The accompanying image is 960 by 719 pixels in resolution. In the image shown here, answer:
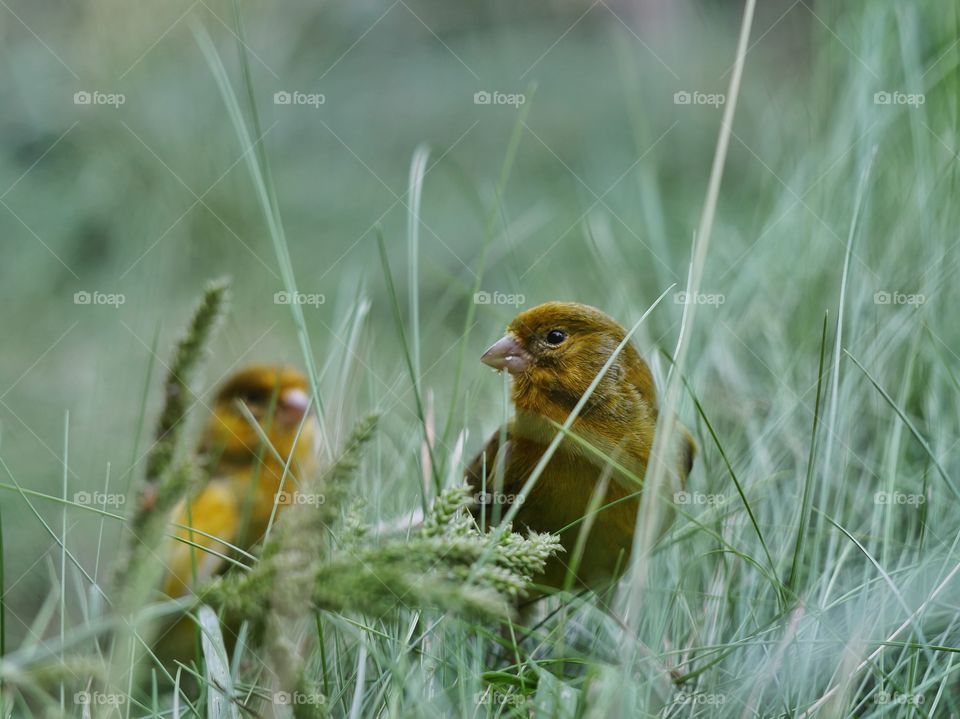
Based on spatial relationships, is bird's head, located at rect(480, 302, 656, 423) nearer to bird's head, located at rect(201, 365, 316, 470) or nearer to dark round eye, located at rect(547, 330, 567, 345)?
dark round eye, located at rect(547, 330, 567, 345)

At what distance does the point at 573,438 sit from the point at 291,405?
166cm

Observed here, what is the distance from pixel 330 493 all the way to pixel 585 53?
216 inches

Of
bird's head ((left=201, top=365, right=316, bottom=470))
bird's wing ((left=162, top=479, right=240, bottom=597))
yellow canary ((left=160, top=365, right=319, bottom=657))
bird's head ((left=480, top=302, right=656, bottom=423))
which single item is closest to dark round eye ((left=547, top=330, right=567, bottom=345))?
bird's head ((left=480, top=302, right=656, bottom=423))

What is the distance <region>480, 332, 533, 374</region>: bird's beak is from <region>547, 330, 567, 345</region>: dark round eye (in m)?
0.06

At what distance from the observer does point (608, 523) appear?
2.05 meters

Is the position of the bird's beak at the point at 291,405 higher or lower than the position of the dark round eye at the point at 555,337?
lower

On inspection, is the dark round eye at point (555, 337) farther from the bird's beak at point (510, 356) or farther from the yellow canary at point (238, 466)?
the yellow canary at point (238, 466)

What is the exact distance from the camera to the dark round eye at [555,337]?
2250mm

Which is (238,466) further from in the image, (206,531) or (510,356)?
(510,356)

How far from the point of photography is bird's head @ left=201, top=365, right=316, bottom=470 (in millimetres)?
3320

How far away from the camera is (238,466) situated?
3.29 metres

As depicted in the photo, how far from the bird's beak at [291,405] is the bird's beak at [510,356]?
1.31 meters

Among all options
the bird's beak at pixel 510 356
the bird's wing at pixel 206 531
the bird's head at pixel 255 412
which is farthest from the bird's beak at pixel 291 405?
the bird's beak at pixel 510 356

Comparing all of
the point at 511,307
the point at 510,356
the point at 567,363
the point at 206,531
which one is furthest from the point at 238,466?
the point at 567,363
